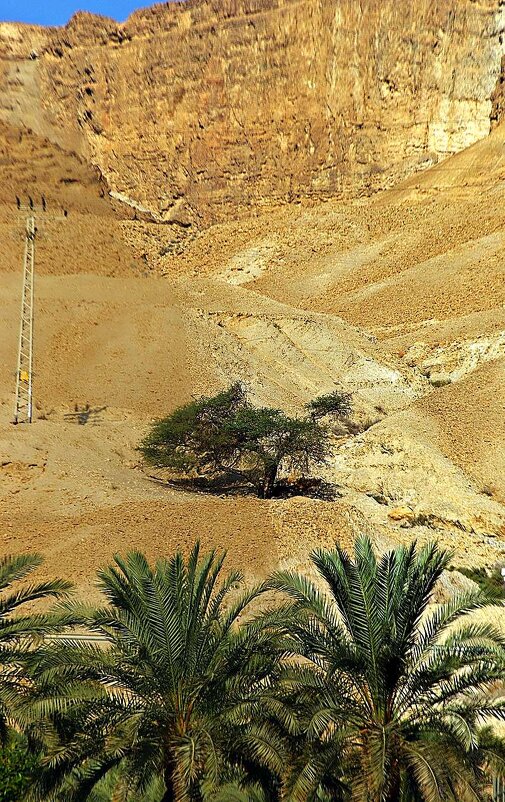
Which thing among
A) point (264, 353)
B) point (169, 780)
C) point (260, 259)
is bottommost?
point (169, 780)

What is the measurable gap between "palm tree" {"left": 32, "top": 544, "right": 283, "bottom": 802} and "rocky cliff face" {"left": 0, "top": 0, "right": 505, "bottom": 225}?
52.7m

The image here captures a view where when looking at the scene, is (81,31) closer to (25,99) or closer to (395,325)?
(25,99)

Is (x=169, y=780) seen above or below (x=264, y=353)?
below

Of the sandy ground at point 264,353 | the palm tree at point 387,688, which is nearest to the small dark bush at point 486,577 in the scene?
the sandy ground at point 264,353

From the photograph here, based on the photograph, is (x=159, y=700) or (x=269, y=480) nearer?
(x=159, y=700)

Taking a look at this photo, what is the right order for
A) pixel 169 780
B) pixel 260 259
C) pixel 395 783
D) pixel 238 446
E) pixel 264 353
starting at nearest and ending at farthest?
pixel 395 783 < pixel 169 780 < pixel 238 446 < pixel 264 353 < pixel 260 259

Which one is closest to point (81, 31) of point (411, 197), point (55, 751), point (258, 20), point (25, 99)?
point (25, 99)

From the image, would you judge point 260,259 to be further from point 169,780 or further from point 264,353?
point 169,780

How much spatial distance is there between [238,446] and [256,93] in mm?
43889

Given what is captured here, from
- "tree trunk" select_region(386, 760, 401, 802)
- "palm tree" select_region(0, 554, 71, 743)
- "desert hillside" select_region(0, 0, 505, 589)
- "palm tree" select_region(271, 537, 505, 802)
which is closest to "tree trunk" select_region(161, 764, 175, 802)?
"palm tree" select_region(271, 537, 505, 802)

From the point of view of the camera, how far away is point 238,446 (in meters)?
25.6

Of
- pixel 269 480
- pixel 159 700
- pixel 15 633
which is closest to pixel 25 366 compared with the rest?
pixel 269 480

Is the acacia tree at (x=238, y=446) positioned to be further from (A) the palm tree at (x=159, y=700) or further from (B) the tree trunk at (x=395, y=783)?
(B) the tree trunk at (x=395, y=783)

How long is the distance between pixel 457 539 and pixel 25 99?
5598 centimetres
